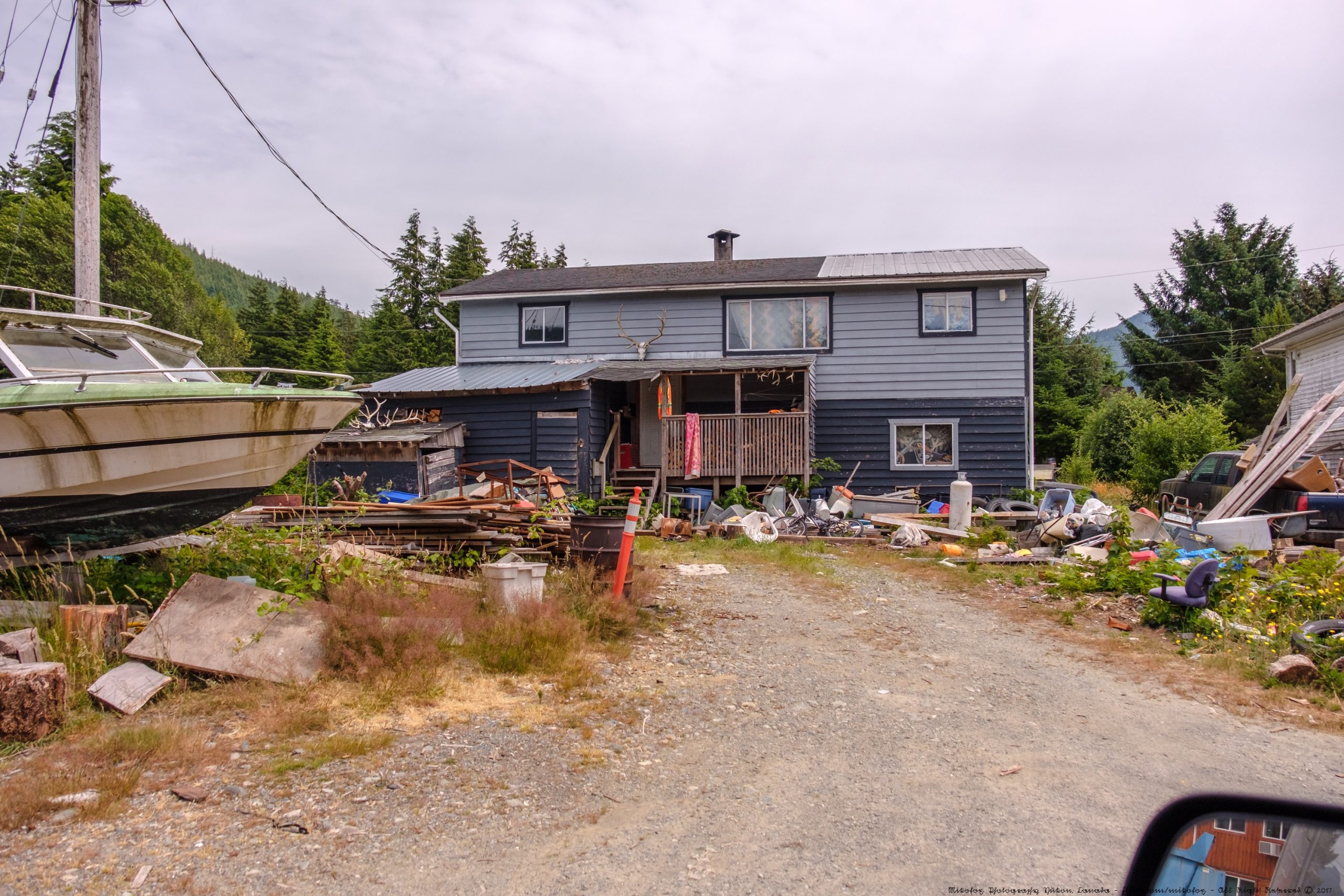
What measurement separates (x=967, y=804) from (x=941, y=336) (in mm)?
15606

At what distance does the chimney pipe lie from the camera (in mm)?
22578

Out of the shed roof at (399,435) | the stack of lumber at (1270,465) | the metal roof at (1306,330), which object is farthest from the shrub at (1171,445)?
the shed roof at (399,435)

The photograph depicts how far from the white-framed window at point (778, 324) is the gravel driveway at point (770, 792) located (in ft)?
43.0

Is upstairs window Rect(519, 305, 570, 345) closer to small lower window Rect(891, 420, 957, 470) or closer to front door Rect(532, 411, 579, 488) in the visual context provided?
front door Rect(532, 411, 579, 488)

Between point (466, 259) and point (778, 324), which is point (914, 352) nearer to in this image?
point (778, 324)

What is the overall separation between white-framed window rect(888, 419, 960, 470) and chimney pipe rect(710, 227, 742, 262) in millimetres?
7469

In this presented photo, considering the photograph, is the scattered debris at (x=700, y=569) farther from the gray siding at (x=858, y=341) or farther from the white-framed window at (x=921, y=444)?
the gray siding at (x=858, y=341)

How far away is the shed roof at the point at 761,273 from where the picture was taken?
1788cm

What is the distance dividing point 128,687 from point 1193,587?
8276 millimetres

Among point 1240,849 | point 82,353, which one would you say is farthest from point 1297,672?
point 82,353

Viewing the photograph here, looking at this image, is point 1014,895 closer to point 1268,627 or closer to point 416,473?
point 1268,627

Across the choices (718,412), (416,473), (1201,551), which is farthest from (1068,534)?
(416,473)

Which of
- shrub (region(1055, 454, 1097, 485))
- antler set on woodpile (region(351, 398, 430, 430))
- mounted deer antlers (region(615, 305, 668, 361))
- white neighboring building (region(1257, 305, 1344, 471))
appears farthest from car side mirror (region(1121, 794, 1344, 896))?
shrub (region(1055, 454, 1097, 485))

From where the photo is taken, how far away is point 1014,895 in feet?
9.53
